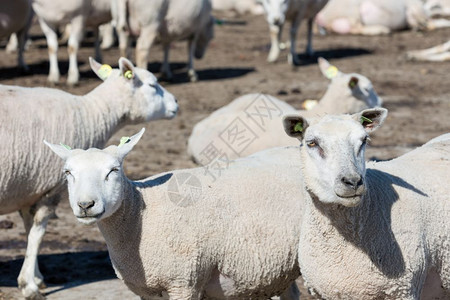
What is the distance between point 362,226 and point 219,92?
9454 mm

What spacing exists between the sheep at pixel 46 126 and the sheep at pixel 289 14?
914 centimetres

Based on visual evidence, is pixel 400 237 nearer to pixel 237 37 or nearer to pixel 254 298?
pixel 254 298

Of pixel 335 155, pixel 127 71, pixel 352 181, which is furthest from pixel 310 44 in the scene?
pixel 352 181

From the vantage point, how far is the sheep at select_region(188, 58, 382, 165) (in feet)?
26.8

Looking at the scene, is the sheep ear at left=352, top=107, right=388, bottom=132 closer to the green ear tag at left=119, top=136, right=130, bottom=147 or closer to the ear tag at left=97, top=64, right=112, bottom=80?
the green ear tag at left=119, top=136, right=130, bottom=147

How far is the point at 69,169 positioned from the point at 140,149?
17.9 feet

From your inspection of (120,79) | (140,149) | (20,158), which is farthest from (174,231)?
(140,149)

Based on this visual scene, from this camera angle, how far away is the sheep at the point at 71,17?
1346 centimetres

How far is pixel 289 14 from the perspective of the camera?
16.8 m

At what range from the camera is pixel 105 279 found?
22.5ft

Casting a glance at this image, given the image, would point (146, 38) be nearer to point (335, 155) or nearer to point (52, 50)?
point (52, 50)

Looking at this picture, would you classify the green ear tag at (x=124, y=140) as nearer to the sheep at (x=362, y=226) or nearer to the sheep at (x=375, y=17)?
the sheep at (x=362, y=226)

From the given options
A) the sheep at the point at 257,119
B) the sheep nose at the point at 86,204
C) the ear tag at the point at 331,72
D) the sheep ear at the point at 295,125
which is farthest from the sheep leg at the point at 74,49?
the sheep ear at the point at 295,125

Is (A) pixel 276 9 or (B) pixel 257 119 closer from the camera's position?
(B) pixel 257 119
